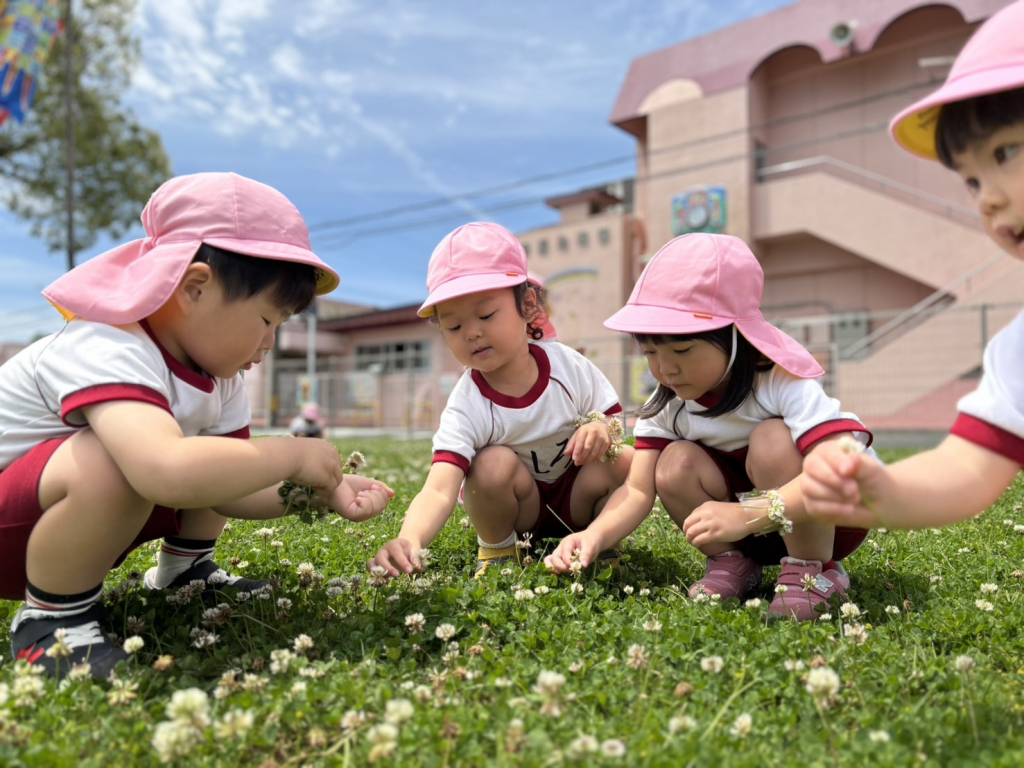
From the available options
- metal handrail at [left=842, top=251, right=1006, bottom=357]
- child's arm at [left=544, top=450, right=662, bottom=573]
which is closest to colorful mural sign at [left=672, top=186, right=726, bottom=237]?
metal handrail at [left=842, top=251, right=1006, bottom=357]

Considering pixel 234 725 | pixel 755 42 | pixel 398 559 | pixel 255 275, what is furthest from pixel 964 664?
pixel 755 42

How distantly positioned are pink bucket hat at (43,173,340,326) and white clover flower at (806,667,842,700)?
5.65ft

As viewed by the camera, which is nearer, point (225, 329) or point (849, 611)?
point (225, 329)

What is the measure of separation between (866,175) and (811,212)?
1.63m

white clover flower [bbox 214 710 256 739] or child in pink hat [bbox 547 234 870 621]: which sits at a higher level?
child in pink hat [bbox 547 234 870 621]

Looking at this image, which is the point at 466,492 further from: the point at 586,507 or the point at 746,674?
the point at 746,674

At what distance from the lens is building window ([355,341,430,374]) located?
105 ft

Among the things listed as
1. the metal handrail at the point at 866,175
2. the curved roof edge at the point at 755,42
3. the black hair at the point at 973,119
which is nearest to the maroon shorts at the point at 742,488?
the black hair at the point at 973,119

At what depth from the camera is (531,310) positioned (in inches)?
128

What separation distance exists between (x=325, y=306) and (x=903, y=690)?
42.2 metres

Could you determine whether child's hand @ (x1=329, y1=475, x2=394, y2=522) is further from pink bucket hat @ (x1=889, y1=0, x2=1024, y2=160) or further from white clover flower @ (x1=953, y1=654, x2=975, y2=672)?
pink bucket hat @ (x1=889, y1=0, x2=1024, y2=160)

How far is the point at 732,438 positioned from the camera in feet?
9.41

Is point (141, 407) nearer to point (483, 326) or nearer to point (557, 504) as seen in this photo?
point (483, 326)

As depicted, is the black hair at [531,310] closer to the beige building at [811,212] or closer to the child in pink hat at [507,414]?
the child in pink hat at [507,414]
